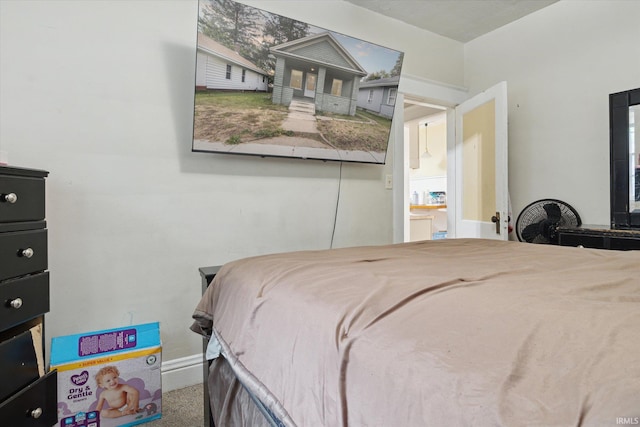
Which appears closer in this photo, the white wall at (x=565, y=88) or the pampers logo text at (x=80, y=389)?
the pampers logo text at (x=80, y=389)

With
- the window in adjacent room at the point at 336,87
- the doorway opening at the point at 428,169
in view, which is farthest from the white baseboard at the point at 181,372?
the doorway opening at the point at 428,169

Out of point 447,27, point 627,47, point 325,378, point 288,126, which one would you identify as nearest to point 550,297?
point 325,378

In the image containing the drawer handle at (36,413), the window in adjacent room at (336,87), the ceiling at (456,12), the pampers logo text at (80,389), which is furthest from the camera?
the ceiling at (456,12)

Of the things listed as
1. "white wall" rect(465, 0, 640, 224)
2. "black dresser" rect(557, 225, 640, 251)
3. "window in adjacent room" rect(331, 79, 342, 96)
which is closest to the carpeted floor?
"window in adjacent room" rect(331, 79, 342, 96)

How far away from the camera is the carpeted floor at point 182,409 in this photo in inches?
67.4

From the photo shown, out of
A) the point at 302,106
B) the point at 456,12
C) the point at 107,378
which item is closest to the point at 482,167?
the point at 456,12

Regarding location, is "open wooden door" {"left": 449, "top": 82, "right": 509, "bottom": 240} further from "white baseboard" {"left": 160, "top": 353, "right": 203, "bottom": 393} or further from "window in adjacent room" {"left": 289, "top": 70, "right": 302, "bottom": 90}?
"white baseboard" {"left": 160, "top": 353, "right": 203, "bottom": 393}

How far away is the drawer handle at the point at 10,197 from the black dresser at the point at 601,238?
2.88 meters

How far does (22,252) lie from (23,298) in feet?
0.57

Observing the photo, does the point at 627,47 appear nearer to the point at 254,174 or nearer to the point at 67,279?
the point at 254,174

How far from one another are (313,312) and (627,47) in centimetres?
298

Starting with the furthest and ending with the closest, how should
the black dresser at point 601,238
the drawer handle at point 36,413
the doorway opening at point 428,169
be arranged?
1. the doorway opening at point 428,169
2. the black dresser at point 601,238
3. the drawer handle at point 36,413

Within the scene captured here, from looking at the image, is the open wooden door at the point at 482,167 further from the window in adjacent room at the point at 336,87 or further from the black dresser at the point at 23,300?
the black dresser at the point at 23,300

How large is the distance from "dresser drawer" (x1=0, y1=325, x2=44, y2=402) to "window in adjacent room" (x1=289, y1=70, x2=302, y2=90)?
5.98 feet
